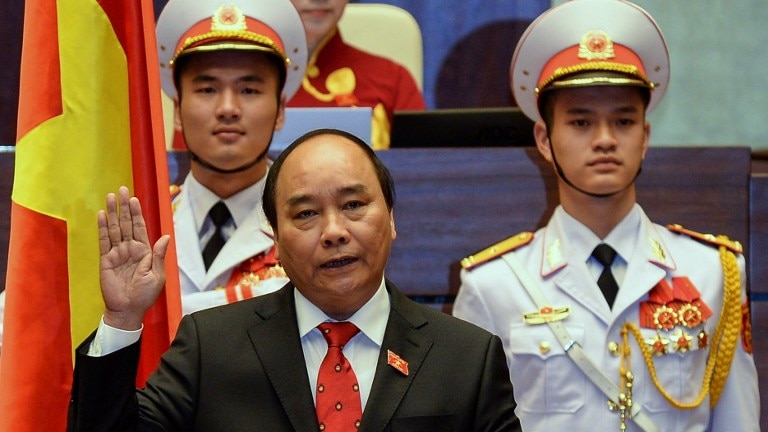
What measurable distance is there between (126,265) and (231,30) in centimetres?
127

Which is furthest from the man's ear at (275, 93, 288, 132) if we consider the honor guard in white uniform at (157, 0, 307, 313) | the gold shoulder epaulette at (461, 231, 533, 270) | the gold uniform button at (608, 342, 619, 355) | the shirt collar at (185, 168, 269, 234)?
the gold uniform button at (608, 342, 619, 355)

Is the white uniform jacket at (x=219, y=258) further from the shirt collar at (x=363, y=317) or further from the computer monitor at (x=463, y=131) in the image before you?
the shirt collar at (x=363, y=317)

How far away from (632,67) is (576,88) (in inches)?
5.7

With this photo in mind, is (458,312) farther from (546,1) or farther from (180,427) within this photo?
(546,1)

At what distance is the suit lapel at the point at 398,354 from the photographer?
6.68 ft

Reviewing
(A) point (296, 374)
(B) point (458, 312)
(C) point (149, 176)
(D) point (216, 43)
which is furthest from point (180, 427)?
(D) point (216, 43)

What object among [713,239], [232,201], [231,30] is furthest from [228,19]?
[713,239]

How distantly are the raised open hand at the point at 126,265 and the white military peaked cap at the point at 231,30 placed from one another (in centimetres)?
117

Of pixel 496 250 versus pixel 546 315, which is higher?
pixel 496 250

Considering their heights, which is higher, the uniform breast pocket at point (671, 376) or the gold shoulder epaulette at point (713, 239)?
the gold shoulder epaulette at point (713, 239)

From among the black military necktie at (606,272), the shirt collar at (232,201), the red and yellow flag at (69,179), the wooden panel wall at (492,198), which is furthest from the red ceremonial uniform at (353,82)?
the red and yellow flag at (69,179)

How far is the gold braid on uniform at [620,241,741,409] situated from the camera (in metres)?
2.98

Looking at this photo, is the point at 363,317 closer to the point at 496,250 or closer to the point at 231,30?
the point at 496,250

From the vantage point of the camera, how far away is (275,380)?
2.07 meters
